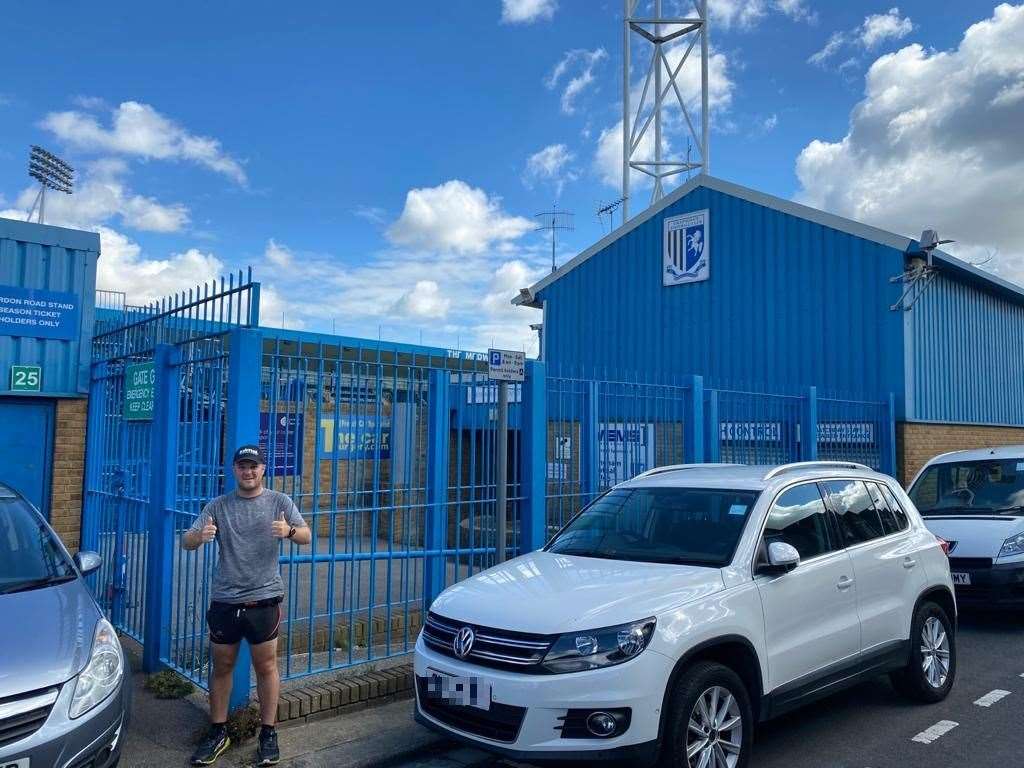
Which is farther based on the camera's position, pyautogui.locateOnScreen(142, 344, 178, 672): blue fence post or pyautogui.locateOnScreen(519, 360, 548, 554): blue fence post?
pyautogui.locateOnScreen(519, 360, 548, 554): blue fence post

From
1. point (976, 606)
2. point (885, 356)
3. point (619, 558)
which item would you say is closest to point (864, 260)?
point (885, 356)

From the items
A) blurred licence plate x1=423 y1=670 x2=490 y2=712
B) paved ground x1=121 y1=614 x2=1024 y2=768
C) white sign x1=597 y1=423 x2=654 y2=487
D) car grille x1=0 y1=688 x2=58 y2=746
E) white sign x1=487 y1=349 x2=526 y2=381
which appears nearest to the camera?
car grille x1=0 y1=688 x2=58 y2=746

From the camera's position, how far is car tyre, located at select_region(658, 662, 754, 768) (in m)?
3.64

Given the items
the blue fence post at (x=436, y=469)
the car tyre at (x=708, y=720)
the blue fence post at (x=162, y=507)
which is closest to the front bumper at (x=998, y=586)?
the car tyre at (x=708, y=720)

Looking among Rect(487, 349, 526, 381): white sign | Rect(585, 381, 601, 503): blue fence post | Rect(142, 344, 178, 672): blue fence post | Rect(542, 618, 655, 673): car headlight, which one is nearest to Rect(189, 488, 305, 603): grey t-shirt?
Rect(142, 344, 178, 672): blue fence post

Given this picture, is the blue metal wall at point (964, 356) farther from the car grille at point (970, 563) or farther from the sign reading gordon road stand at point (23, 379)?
the sign reading gordon road stand at point (23, 379)

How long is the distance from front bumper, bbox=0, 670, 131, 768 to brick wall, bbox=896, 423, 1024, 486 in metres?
11.5

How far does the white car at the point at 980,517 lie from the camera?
24.2ft

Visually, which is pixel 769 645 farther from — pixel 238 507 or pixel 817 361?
pixel 817 361

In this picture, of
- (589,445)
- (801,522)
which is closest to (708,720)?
(801,522)

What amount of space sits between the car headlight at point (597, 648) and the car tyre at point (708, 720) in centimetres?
32

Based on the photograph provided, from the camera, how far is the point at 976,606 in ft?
24.7

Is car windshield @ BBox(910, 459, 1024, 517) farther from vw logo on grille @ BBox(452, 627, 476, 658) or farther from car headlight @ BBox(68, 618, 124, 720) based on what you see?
car headlight @ BBox(68, 618, 124, 720)

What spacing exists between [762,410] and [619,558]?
6590mm
